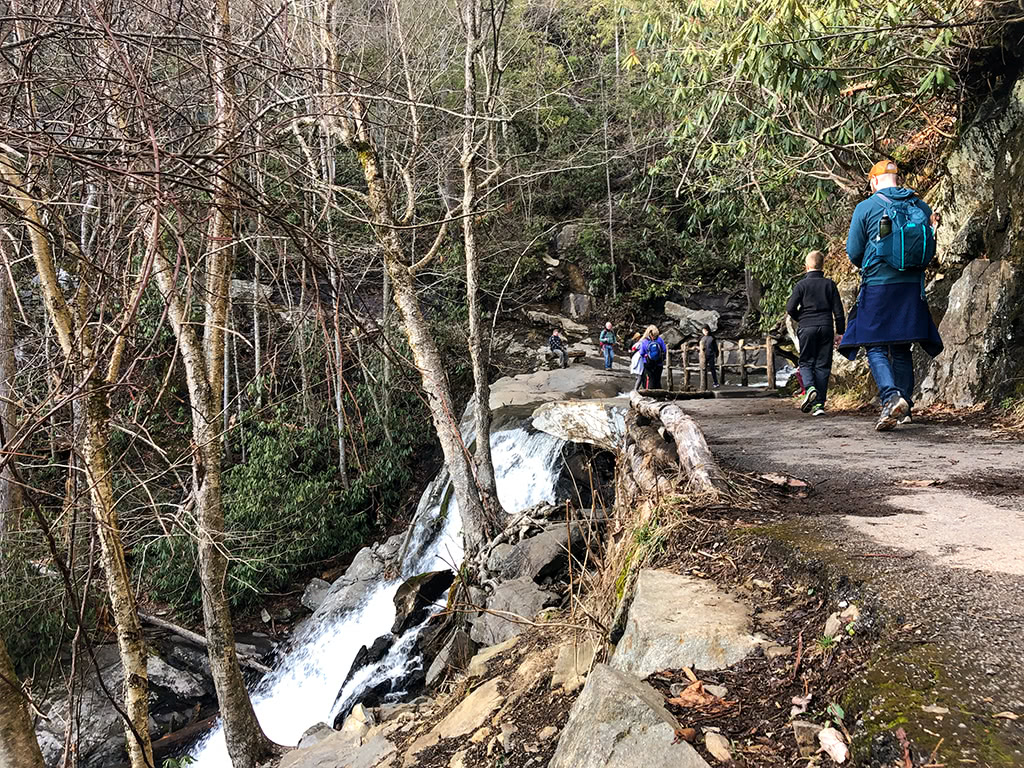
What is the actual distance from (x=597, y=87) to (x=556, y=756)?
24.3 metres

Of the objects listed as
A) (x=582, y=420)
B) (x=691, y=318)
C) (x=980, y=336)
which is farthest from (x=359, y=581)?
(x=691, y=318)

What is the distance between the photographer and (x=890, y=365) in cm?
492

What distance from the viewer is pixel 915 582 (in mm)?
1986

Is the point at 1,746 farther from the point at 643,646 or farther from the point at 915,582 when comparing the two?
the point at 915,582

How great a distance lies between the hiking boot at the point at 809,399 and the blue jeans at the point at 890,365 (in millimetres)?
1698

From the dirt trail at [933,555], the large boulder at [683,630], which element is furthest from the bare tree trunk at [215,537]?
the dirt trail at [933,555]

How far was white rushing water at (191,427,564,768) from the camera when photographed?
8.38 metres

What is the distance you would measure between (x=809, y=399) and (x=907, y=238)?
249 centimetres

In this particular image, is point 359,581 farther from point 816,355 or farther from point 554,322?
point 554,322

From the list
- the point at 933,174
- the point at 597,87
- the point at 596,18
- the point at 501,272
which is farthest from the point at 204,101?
the point at 596,18

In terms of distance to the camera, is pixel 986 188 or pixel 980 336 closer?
pixel 980 336

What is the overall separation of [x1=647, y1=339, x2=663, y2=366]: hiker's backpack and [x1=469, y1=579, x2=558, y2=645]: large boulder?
226 inches

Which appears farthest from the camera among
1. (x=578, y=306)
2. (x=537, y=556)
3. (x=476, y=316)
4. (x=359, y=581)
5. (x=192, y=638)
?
(x=578, y=306)

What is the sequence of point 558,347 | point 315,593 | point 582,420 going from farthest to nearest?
point 558,347, point 315,593, point 582,420
